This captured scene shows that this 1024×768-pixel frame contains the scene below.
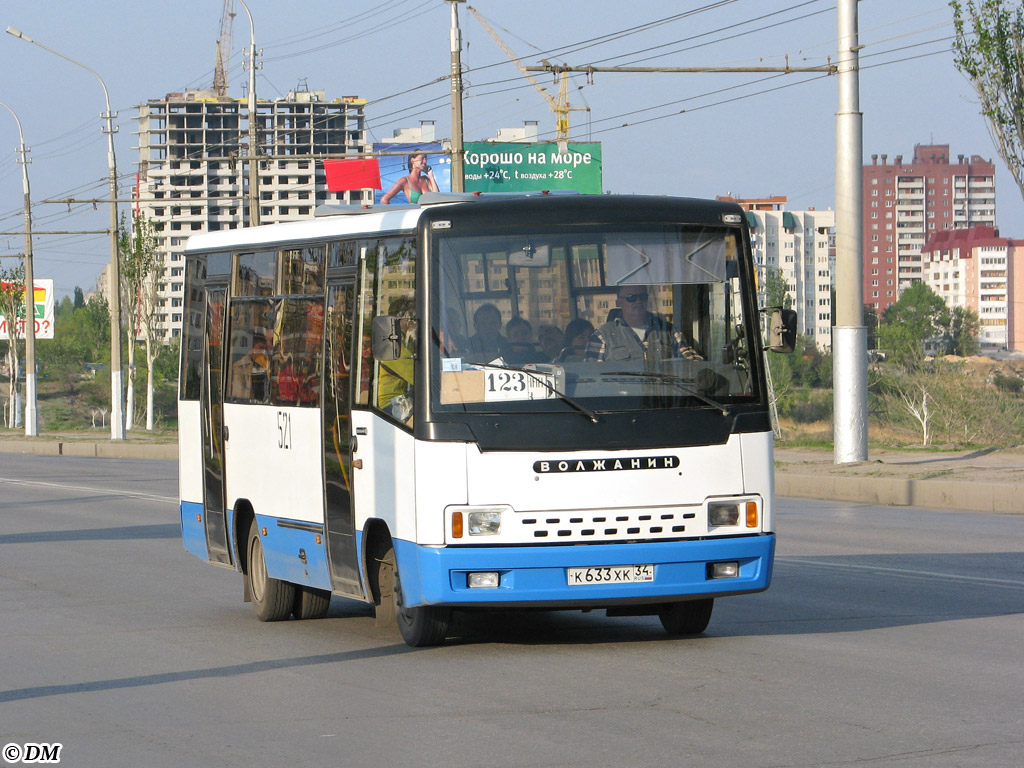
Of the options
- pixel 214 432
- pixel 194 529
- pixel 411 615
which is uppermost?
pixel 214 432

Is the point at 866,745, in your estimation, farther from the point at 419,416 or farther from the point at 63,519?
the point at 63,519

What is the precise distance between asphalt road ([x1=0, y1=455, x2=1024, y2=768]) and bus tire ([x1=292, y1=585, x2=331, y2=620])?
0.18 m

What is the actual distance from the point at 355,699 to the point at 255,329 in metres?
3.86

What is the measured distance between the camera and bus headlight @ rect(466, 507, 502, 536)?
27.0 feet

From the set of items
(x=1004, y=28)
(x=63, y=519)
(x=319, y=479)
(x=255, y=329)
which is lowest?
(x=63, y=519)

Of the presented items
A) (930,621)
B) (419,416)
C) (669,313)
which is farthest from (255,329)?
(930,621)

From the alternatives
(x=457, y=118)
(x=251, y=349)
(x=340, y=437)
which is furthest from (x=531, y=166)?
(x=340, y=437)

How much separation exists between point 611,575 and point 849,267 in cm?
1718

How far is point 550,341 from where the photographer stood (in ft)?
27.9

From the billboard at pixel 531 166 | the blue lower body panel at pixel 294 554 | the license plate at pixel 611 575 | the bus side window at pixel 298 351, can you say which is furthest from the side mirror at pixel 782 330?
the billboard at pixel 531 166

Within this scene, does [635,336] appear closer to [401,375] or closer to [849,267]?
[401,375]

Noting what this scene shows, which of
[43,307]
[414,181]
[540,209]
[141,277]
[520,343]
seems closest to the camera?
[520,343]

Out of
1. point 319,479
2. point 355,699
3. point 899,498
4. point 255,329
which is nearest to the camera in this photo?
point 355,699

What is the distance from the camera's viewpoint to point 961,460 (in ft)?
79.0
